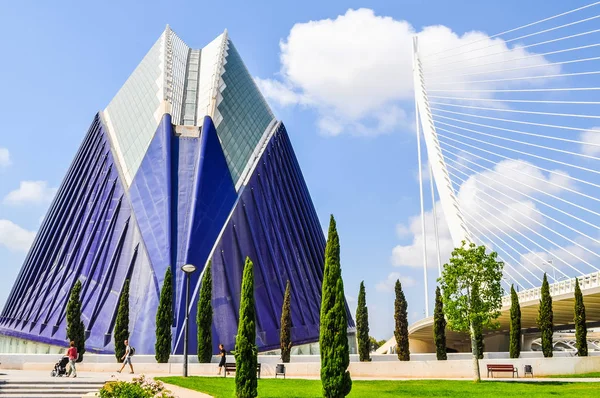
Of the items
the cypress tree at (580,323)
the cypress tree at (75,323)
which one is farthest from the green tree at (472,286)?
the cypress tree at (75,323)

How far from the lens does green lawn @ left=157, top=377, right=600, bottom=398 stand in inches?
777

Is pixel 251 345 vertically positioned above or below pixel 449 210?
below

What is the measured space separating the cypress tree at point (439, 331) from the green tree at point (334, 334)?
16914 millimetres

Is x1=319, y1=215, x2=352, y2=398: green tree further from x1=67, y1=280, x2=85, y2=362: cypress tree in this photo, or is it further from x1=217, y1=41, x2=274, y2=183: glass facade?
x1=217, y1=41, x2=274, y2=183: glass facade

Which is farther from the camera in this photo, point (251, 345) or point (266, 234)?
point (266, 234)

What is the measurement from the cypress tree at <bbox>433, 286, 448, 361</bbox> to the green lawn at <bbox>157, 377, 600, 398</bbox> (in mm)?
8470

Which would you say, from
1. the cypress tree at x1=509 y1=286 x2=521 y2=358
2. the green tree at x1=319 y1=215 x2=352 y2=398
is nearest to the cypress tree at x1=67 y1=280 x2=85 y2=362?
the green tree at x1=319 y1=215 x2=352 y2=398

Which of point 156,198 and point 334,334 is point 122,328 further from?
point 334,334

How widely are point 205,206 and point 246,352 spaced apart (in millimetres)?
25804

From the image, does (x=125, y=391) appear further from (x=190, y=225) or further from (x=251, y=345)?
(x=190, y=225)

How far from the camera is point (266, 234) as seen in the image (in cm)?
4538

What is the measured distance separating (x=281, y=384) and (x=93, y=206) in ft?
96.7

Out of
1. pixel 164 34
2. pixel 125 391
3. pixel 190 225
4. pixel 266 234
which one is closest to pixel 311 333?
pixel 266 234

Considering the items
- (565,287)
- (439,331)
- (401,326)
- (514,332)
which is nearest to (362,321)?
(401,326)
